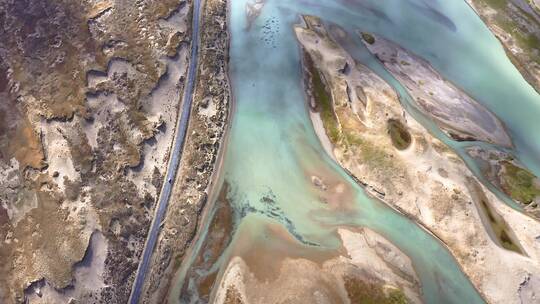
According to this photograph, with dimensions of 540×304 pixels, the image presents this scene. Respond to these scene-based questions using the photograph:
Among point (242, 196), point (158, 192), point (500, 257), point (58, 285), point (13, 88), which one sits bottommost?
point (58, 285)

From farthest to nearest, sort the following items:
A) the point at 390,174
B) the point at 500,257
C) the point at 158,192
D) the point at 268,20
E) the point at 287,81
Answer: the point at 268,20 → the point at 287,81 → the point at 158,192 → the point at 390,174 → the point at 500,257

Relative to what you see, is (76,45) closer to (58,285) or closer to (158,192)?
(158,192)

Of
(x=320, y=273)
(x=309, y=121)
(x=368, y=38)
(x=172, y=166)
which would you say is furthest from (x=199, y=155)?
(x=368, y=38)

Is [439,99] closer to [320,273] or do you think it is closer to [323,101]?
[323,101]

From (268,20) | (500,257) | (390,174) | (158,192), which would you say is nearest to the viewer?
(500,257)

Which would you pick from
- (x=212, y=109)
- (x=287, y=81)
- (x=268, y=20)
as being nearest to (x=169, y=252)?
(x=212, y=109)

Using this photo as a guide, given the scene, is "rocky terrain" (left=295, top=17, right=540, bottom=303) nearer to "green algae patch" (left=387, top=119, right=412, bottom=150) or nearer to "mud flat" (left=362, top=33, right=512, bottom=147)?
"green algae patch" (left=387, top=119, right=412, bottom=150)

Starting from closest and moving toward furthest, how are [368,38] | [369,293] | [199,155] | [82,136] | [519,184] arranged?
1. [369,293]
2. [519,184]
3. [199,155]
4. [82,136]
5. [368,38]

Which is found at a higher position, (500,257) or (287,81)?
(500,257)

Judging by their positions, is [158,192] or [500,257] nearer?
[500,257]
